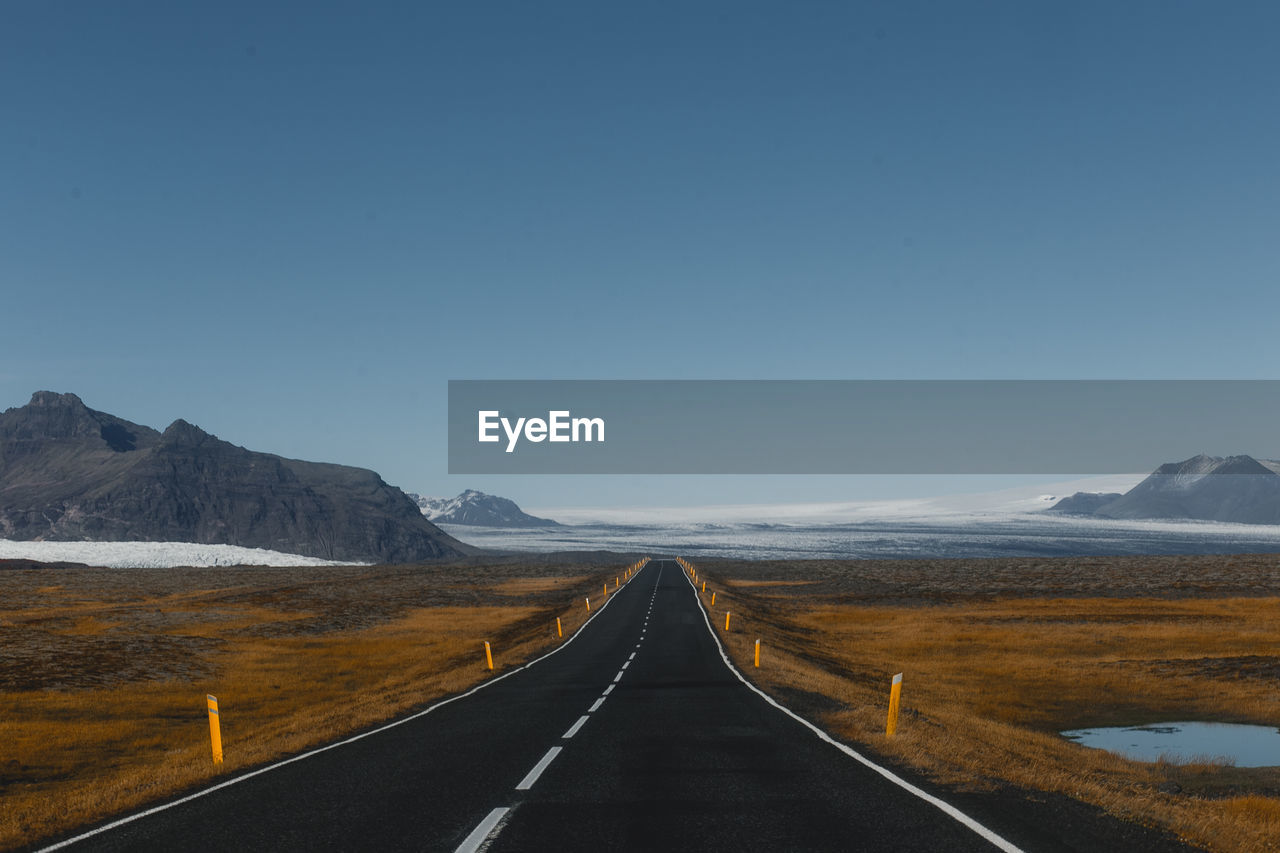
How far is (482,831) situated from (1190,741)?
23.4 metres

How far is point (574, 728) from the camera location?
16.5 metres

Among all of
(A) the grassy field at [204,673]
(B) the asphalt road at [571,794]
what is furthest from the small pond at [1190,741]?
(A) the grassy field at [204,673]

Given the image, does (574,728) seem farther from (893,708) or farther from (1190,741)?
(1190,741)

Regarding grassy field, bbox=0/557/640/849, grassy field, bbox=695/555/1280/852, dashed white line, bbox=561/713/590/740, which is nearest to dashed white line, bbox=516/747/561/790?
dashed white line, bbox=561/713/590/740

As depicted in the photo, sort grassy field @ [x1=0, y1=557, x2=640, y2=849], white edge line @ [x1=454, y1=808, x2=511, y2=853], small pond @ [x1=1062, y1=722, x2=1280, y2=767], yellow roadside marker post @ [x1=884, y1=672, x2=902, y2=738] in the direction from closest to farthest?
1. white edge line @ [x1=454, y1=808, x2=511, y2=853]
2. yellow roadside marker post @ [x1=884, y1=672, x2=902, y2=738]
3. grassy field @ [x1=0, y1=557, x2=640, y2=849]
4. small pond @ [x1=1062, y1=722, x2=1280, y2=767]

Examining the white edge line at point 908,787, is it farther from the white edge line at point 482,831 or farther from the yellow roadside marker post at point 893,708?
the white edge line at point 482,831

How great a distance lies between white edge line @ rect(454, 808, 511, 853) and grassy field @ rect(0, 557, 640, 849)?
4838mm

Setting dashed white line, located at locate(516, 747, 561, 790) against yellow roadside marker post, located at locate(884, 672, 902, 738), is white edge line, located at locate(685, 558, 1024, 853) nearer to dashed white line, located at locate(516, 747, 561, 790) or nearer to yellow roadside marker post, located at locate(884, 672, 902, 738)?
yellow roadside marker post, located at locate(884, 672, 902, 738)

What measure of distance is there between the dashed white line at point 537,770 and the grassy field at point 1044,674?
16.6ft

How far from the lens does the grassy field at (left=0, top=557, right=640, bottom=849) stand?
55.0 feet

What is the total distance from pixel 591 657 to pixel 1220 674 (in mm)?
22915

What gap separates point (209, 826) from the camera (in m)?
9.65

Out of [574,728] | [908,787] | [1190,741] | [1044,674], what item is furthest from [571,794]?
[1044,674]

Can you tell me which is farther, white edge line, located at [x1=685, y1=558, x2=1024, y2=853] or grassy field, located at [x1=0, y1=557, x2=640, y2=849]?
grassy field, located at [x1=0, y1=557, x2=640, y2=849]
